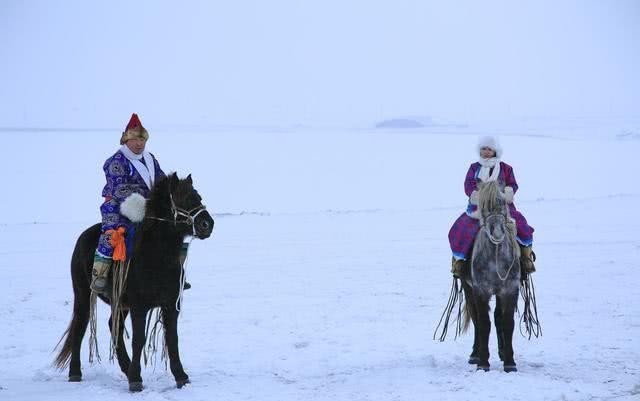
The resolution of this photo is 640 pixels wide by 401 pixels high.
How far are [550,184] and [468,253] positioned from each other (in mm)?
24959

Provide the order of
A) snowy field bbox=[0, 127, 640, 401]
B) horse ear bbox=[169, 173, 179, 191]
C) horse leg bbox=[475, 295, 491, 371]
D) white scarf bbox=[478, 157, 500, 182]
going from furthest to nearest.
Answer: white scarf bbox=[478, 157, 500, 182] < horse leg bbox=[475, 295, 491, 371] < snowy field bbox=[0, 127, 640, 401] < horse ear bbox=[169, 173, 179, 191]

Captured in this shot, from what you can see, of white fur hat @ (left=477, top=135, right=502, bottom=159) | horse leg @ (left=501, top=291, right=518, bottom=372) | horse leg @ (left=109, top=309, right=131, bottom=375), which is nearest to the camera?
horse leg @ (left=501, top=291, right=518, bottom=372)

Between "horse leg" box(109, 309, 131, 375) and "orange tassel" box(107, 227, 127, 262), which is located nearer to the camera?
"orange tassel" box(107, 227, 127, 262)

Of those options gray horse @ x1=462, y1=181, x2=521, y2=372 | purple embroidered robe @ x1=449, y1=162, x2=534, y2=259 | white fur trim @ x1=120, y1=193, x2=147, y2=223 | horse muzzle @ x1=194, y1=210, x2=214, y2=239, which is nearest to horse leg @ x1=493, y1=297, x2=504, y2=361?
gray horse @ x1=462, y1=181, x2=521, y2=372

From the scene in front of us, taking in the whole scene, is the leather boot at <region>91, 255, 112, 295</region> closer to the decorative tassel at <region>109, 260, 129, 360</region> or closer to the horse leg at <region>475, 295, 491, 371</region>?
the decorative tassel at <region>109, 260, 129, 360</region>

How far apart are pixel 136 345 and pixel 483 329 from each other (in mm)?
3213

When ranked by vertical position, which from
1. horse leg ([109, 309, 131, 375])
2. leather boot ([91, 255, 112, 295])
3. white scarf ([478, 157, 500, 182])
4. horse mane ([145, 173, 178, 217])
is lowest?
horse leg ([109, 309, 131, 375])

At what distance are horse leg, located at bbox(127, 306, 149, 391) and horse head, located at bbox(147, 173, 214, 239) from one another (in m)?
0.83

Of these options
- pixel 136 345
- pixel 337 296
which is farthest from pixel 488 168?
pixel 337 296

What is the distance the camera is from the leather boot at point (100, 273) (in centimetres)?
782

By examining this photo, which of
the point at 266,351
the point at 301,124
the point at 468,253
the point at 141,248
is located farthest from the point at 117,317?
the point at 301,124

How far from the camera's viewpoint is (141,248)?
772cm

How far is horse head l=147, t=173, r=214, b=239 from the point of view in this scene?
7418mm

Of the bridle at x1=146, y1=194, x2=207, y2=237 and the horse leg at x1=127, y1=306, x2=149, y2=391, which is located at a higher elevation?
the bridle at x1=146, y1=194, x2=207, y2=237
